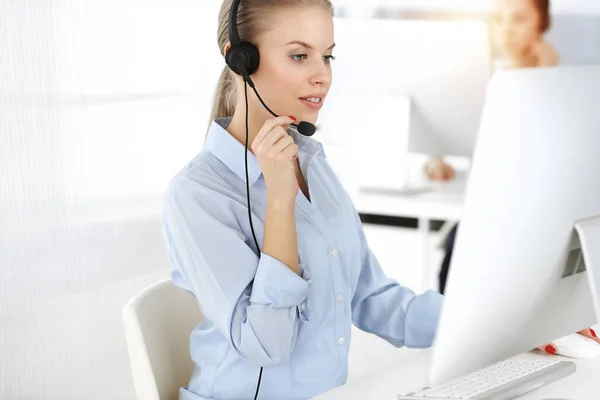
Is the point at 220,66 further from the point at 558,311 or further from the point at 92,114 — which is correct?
the point at 558,311

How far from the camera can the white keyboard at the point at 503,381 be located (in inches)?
37.4

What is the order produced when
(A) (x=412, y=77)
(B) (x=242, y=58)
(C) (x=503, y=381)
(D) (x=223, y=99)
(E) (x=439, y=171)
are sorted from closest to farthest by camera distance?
(C) (x=503, y=381) → (B) (x=242, y=58) → (D) (x=223, y=99) → (A) (x=412, y=77) → (E) (x=439, y=171)

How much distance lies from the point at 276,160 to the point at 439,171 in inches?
84.4

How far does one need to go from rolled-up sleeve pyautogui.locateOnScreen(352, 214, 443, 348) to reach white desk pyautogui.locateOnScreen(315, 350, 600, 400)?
12 cm

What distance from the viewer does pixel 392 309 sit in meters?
1.34

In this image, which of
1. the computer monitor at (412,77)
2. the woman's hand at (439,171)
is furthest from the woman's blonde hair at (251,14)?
the woman's hand at (439,171)

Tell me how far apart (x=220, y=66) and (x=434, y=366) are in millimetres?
1706

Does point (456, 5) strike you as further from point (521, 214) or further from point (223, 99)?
point (521, 214)

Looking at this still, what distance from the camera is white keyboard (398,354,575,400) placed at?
3.11 feet

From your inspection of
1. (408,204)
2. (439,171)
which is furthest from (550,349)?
(439,171)

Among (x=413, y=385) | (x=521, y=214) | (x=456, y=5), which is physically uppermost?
(x=456, y=5)

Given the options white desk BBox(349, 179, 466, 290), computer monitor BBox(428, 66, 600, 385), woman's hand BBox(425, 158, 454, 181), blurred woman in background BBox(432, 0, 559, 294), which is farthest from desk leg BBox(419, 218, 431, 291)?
computer monitor BBox(428, 66, 600, 385)

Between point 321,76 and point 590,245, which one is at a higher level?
point 321,76

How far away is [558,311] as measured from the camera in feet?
3.24
